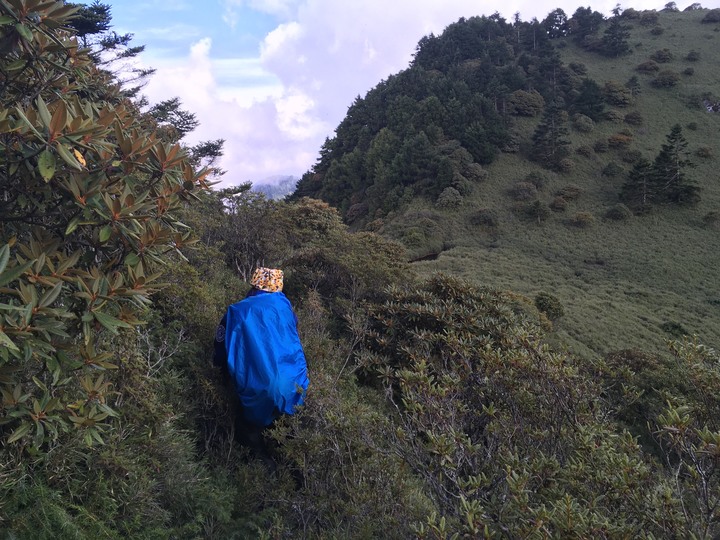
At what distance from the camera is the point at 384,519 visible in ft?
8.72

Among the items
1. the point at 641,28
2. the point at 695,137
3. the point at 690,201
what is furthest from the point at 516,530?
the point at 641,28

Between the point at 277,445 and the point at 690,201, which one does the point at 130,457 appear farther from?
the point at 690,201

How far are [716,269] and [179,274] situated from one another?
27.8 meters

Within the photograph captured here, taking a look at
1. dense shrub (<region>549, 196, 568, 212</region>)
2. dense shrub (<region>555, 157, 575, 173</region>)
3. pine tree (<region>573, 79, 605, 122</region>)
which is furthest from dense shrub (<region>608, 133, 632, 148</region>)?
dense shrub (<region>549, 196, 568, 212</region>)

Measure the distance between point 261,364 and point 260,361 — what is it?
0.03m

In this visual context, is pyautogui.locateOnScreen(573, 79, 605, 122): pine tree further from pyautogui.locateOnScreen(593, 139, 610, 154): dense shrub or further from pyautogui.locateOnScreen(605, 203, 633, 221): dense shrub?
pyautogui.locateOnScreen(605, 203, 633, 221): dense shrub

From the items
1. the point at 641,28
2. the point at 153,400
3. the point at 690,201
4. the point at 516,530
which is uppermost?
the point at 641,28

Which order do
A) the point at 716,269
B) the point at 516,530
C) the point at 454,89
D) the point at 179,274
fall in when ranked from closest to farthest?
the point at 516,530
the point at 179,274
the point at 716,269
the point at 454,89

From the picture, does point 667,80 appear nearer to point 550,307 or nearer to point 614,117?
point 614,117

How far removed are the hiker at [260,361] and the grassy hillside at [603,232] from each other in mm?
10552

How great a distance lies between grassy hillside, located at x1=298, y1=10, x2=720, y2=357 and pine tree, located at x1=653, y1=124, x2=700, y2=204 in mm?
970

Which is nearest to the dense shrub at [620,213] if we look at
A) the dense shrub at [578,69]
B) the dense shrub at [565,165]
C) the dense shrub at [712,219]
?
the dense shrub at [712,219]

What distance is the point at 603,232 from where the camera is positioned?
2869 centimetres

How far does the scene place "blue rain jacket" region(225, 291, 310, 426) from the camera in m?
3.55
